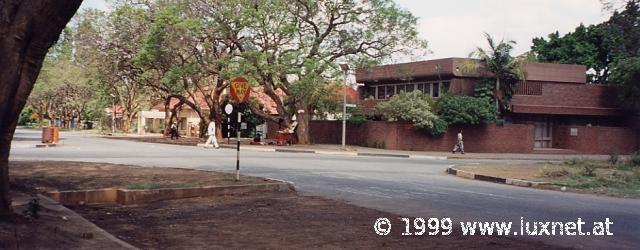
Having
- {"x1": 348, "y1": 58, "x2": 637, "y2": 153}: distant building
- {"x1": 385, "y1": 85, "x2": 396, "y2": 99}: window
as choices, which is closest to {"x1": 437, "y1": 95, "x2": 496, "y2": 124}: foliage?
{"x1": 348, "y1": 58, "x2": 637, "y2": 153}: distant building

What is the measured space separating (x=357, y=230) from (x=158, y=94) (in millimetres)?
49609

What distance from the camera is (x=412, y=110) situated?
119 feet

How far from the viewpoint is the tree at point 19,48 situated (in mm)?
6820

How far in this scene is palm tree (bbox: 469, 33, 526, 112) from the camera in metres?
38.2

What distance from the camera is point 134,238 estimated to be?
7.66 m

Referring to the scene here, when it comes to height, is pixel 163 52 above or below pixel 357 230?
above

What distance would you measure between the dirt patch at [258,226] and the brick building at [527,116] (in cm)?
2771

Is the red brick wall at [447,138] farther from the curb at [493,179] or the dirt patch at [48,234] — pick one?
the dirt patch at [48,234]

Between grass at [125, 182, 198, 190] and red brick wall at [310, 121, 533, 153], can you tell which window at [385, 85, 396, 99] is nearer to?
red brick wall at [310, 121, 533, 153]

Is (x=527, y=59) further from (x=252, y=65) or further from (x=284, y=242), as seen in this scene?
(x=284, y=242)

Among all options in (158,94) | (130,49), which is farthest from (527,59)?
(158,94)

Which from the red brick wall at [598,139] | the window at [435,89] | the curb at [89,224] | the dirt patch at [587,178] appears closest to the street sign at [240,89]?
the curb at [89,224]

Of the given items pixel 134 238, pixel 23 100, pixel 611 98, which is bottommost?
pixel 134 238

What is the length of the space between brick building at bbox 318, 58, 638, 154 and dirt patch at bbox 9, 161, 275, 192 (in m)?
23.9
